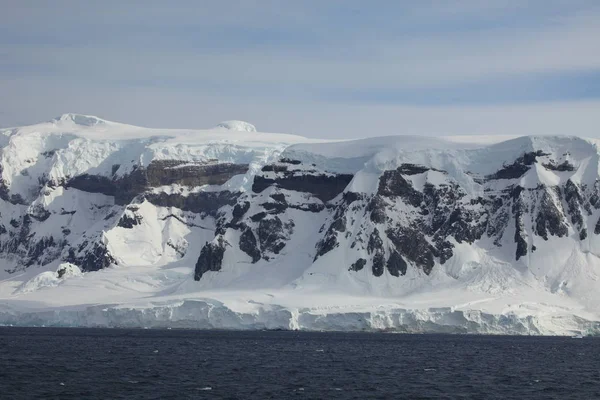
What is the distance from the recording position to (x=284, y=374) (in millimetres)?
148625

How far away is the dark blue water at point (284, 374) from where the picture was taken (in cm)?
12794

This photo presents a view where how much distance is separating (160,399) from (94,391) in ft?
27.3

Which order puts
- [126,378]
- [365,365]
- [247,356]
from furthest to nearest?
[247,356] < [365,365] < [126,378]

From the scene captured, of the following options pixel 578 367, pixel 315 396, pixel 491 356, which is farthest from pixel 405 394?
pixel 491 356

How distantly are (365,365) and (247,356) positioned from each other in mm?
21365

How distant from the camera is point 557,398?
419 feet

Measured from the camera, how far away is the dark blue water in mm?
127938

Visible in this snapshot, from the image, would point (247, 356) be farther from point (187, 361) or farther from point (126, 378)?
point (126, 378)

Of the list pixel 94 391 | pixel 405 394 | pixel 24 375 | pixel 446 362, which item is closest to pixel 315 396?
pixel 405 394

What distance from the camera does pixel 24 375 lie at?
138 m

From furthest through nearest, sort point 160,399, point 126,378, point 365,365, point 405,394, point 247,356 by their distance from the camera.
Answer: point 247,356
point 365,365
point 126,378
point 405,394
point 160,399

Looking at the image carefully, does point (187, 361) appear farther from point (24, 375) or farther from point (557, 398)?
point (557, 398)

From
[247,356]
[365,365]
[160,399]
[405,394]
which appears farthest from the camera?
[247,356]

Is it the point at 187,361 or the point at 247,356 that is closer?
the point at 187,361
